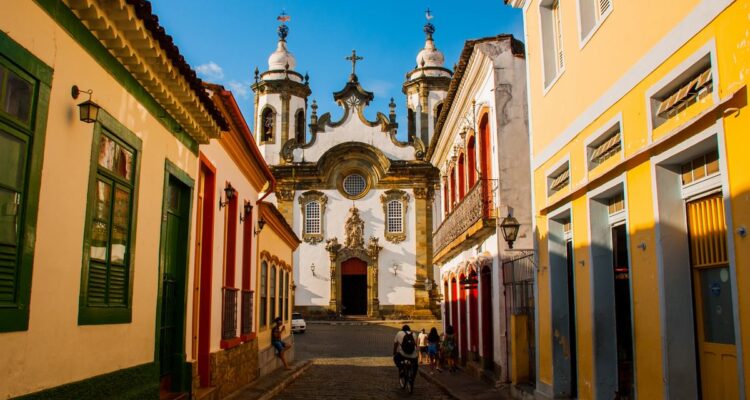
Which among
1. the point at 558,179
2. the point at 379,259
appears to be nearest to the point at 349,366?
the point at 558,179

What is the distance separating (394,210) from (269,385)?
26.9 m

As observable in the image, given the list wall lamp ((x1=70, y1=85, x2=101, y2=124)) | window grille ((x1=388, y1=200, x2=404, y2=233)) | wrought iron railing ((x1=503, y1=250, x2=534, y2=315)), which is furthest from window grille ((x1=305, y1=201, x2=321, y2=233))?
wall lamp ((x1=70, y1=85, x2=101, y2=124))

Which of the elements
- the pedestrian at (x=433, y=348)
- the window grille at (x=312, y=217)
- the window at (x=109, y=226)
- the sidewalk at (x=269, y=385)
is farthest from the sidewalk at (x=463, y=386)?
the window grille at (x=312, y=217)

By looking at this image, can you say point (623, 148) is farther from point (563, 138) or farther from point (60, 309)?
point (60, 309)

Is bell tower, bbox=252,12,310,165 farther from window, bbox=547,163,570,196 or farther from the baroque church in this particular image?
window, bbox=547,163,570,196

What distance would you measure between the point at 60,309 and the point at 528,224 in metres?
10.0

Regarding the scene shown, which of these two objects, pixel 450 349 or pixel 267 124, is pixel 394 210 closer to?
pixel 267 124

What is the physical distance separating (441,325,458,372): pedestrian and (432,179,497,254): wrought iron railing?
2.49 m

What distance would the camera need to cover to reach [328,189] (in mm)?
40750

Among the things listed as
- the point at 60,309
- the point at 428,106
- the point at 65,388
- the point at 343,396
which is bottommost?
the point at 343,396

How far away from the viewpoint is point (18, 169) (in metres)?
4.79

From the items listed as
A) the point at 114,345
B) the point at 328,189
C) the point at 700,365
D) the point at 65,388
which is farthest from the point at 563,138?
the point at 328,189

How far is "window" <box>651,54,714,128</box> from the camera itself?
5812mm

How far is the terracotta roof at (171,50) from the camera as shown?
617 cm
